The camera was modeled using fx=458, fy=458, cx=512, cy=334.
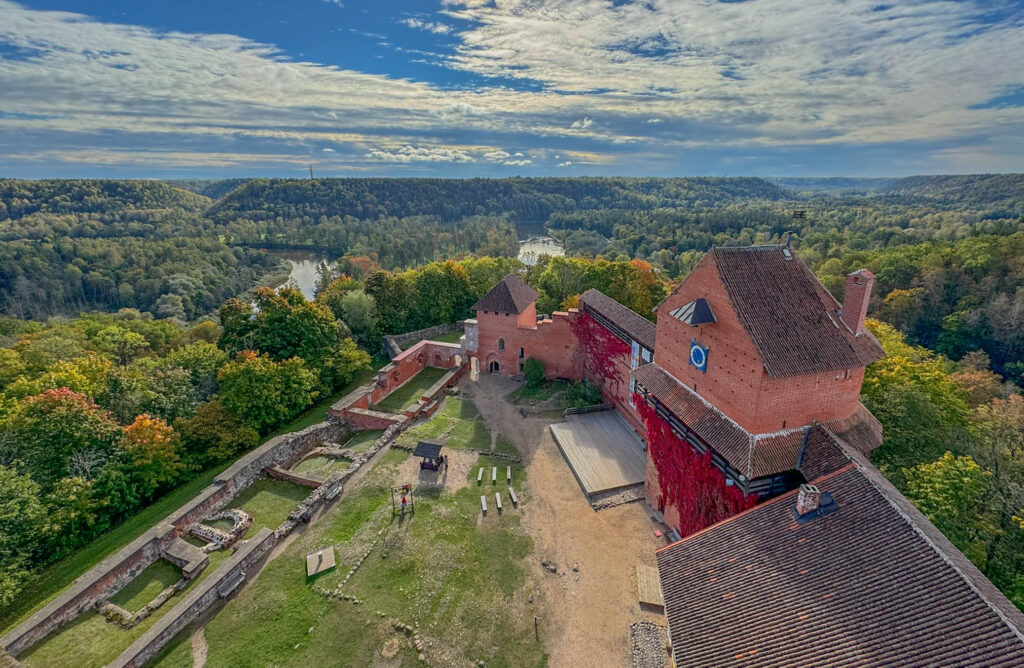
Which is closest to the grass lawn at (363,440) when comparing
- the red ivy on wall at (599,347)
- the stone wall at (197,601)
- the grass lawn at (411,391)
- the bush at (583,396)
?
the grass lawn at (411,391)

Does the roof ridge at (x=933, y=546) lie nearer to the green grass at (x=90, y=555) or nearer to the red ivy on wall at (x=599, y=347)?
the red ivy on wall at (x=599, y=347)

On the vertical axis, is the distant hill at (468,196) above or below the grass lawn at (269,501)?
Result: above

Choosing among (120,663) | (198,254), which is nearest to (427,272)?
(120,663)

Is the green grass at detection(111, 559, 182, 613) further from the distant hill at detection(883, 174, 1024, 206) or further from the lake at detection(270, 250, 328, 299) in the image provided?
the distant hill at detection(883, 174, 1024, 206)

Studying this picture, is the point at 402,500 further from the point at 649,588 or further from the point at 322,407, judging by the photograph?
the point at 322,407

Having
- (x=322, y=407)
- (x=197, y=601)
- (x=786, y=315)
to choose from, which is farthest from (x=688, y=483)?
(x=322, y=407)

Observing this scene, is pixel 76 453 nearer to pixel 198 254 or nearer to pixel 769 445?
pixel 769 445
